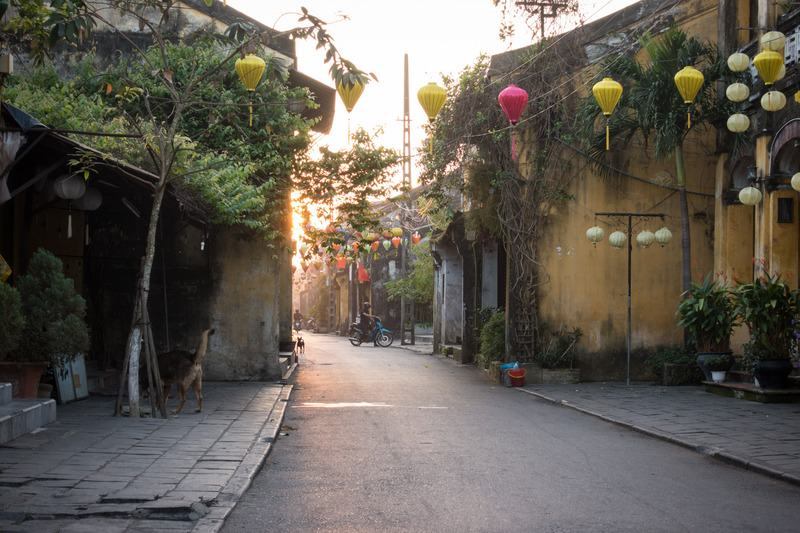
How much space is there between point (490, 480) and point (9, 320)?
577cm

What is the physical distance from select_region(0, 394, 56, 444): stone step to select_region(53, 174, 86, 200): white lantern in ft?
10.3

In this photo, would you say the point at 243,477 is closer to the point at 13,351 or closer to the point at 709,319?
the point at 13,351

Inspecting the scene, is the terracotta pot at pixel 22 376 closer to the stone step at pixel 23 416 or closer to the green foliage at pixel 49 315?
the green foliage at pixel 49 315

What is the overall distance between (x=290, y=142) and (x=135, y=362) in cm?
700

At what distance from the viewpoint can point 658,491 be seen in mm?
6090

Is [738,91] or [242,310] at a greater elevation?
[738,91]

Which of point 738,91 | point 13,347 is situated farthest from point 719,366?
point 13,347

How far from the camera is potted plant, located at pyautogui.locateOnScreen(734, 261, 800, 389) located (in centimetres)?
1170

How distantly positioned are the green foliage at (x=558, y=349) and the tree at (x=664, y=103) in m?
2.51

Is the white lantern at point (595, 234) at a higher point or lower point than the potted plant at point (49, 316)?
higher

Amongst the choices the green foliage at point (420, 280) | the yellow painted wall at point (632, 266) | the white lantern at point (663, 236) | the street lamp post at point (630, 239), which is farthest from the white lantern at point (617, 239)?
the green foliage at point (420, 280)

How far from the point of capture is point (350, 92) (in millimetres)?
8062

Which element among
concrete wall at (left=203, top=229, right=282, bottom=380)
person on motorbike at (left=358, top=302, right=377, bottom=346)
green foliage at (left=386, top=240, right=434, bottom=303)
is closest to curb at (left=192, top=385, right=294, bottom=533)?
concrete wall at (left=203, top=229, right=282, bottom=380)

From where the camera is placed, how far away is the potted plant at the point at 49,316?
9312mm
